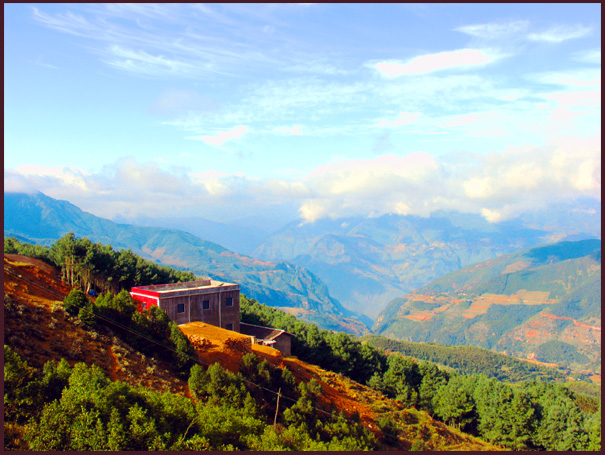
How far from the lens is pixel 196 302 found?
46375 mm

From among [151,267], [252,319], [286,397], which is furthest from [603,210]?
[151,267]

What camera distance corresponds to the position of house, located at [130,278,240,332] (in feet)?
145

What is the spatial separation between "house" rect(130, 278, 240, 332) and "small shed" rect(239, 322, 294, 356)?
296cm

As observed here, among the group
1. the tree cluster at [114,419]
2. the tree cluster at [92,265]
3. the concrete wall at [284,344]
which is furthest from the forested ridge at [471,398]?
the tree cluster at [114,419]

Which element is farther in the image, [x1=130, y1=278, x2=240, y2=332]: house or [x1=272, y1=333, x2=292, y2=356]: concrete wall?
[x1=272, y1=333, x2=292, y2=356]: concrete wall

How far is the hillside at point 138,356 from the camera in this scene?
25828 millimetres

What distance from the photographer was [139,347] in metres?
31.7

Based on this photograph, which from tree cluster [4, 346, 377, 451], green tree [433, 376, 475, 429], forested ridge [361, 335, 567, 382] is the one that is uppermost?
tree cluster [4, 346, 377, 451]

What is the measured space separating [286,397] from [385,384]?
25.3 m

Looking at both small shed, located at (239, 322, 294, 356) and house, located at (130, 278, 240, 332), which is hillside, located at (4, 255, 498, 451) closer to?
house, located at (130, 278, 240, 332)

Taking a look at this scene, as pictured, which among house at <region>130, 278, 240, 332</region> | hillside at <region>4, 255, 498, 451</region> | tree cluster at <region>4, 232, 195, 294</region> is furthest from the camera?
tree cluster at <region>4, 232, 195, 294</region>

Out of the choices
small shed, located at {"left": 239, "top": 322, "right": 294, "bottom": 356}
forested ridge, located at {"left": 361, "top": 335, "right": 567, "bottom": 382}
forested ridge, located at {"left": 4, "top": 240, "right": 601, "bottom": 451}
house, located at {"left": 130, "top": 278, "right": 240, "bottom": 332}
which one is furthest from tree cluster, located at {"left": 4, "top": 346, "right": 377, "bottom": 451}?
forested ridge, located at {"left": 361, "top": 335, "right": 567, "bottom": 382}

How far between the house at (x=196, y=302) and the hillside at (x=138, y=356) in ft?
9.56

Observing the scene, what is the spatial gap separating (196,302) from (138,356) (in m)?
16.7
